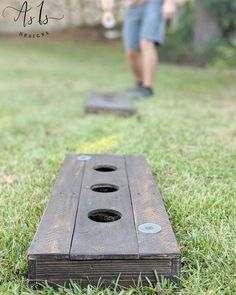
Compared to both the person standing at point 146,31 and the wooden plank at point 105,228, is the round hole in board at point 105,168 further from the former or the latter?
the person standing at point 146,31

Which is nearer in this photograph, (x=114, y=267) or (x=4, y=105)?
(x=114, y=267)

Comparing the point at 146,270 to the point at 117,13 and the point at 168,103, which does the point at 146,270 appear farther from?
the point at 117,13

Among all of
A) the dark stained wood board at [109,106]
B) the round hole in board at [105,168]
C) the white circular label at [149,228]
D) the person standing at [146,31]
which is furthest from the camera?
the person standing at [146,31]

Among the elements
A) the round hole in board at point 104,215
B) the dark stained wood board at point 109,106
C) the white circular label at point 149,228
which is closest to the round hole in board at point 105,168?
the round hole in board at point 104,215

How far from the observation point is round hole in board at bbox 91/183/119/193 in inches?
87.9

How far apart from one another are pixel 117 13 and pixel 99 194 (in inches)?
502

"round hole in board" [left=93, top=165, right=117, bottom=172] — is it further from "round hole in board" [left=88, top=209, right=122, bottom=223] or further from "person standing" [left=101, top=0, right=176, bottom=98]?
"person standing" [left=101, top=0, right=176, bottom=98]

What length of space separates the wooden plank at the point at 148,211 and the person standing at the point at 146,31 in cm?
251

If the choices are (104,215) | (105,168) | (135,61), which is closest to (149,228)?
(104,215)

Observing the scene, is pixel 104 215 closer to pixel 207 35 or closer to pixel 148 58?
pixel 148 58

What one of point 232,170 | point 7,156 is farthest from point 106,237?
point 7,156

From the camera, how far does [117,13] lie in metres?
14.2

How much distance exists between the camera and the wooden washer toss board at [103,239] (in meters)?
1.56

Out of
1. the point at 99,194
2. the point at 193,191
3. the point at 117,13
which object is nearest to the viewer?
the point at 99,194
